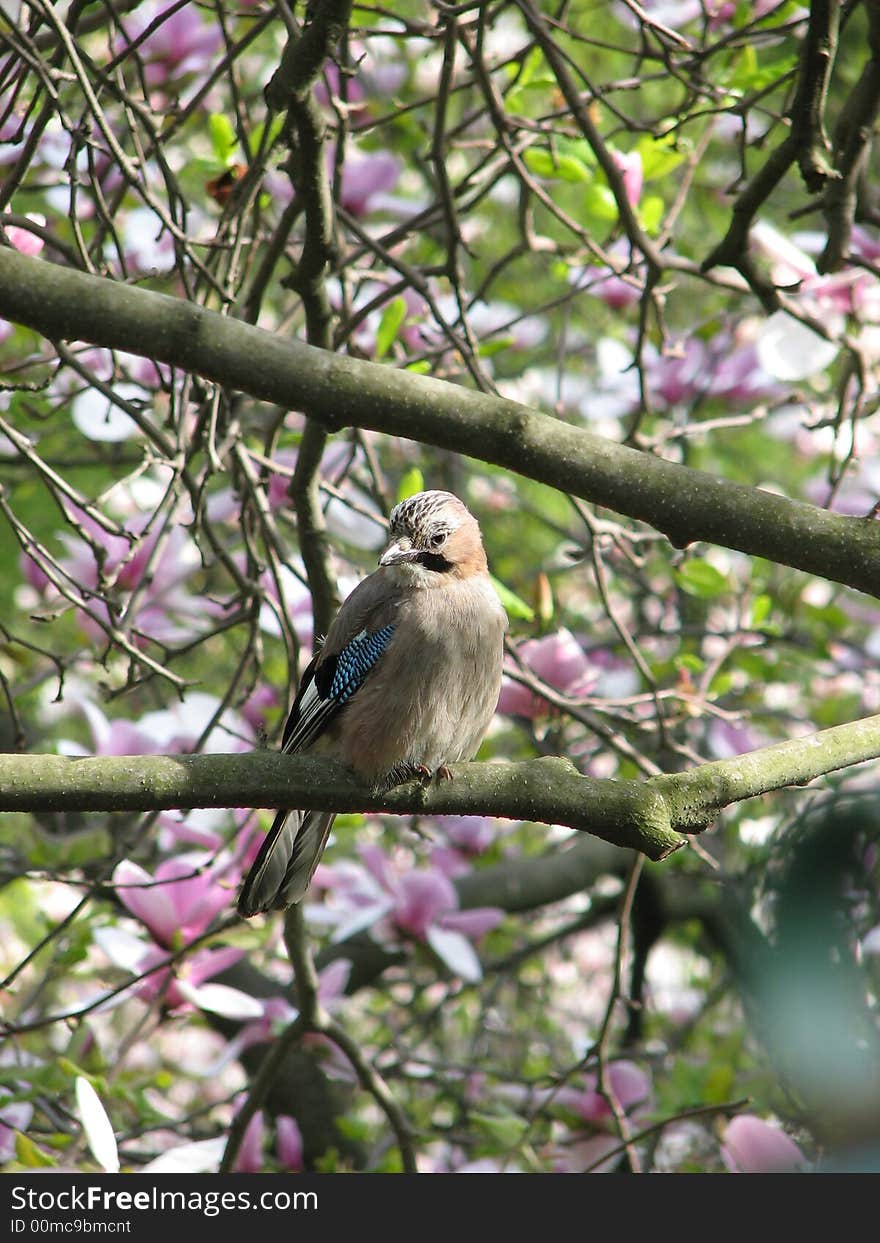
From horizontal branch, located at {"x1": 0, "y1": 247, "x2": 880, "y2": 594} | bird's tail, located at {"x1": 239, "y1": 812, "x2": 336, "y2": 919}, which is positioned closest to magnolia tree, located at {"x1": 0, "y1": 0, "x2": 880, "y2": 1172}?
horizontal branch, located at {"x1": 0, "y1": 247, "x2": 880, "y2": 594}

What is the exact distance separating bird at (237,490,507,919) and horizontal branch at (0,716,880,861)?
661 millimetres

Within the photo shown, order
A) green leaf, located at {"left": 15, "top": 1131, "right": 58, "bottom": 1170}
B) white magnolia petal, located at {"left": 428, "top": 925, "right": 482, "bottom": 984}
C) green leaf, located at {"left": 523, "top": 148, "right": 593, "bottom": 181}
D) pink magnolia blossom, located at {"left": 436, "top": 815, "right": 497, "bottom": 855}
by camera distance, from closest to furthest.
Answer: green leaf, located at {"left": 15, "top": 1131, "right": 58, "bottom": 1170} → green leaf, located at {"left": 523, "top": 148, "right": 593, "bottom": 181} → white magnolia petal, located at {"left": 428, "top": 925, "right": 482, "bottom": 984} → pink magnolia blossom, located at {"left": 436, "top": 815, "right": 497, "bottom": 855}

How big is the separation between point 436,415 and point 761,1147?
6.26ft

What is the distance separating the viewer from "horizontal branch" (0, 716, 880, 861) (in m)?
2.09

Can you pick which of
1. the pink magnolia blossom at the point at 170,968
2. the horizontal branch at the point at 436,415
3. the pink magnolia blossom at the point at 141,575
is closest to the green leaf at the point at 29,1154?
the pink magnolia blossom at the point at 170,968

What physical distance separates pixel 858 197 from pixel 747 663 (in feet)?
5.80

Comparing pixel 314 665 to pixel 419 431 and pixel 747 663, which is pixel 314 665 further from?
pixel 747 663

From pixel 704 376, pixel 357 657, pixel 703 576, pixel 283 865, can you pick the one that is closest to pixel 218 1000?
pixel 283 865

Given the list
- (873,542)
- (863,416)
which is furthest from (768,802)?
(873,542)

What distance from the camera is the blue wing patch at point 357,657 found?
10.7 ft

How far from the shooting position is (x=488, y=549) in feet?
18.5

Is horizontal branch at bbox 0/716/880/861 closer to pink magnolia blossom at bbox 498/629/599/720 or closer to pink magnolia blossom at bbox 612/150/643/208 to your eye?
pink magnolia blossom at bbox 498/629/599/720

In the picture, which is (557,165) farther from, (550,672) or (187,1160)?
(187,1160)

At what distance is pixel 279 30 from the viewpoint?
5.38 meters
